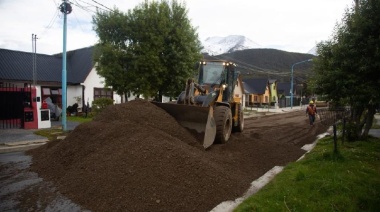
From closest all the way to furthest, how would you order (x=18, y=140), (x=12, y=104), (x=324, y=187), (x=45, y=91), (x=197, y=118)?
(x=324, y=187) → (x=197, y=118) → (x=18, y=140) → (x=12, y=104) → (x=45, y=91)

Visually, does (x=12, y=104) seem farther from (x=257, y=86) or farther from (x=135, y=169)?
(x=257, y=86)

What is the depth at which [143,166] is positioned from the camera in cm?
582

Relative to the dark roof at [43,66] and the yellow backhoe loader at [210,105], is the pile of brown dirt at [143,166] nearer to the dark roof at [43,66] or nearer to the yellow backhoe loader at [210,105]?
the yellow backhoe loader at [210,105]

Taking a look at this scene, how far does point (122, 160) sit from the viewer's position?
6.02m

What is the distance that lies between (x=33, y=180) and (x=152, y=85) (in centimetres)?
1110

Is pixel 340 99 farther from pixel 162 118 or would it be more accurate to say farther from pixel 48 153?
pixel 48 153

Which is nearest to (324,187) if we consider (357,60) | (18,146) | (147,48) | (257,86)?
(357,60)

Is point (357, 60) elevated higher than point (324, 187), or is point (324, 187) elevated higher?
point (357, 60)

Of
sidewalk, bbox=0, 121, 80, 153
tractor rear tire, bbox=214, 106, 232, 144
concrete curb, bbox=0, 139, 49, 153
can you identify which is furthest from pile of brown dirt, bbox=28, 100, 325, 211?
sidewalk, bbox=0, 121, 80, 153

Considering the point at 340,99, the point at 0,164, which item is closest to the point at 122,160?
the point at 0,164

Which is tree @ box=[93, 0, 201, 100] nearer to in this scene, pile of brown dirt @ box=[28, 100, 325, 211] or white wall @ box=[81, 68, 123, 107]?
white wall @ box=[81, 68, 123, 107]

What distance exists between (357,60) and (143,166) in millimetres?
7109

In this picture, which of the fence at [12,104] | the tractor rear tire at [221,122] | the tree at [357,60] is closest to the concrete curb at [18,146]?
the fence at [12,104]

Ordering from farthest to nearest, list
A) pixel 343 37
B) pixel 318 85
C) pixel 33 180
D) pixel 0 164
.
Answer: pixel 318 85 < pixel 343 37 < pixel 0 164 < pixel 33 180
